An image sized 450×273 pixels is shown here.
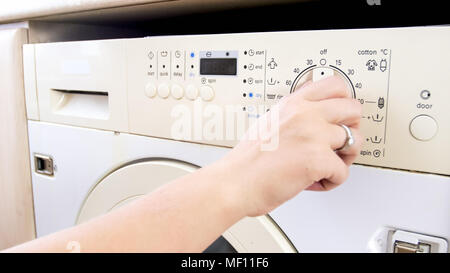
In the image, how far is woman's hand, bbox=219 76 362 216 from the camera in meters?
0.36

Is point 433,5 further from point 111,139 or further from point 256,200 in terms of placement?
point 111,139

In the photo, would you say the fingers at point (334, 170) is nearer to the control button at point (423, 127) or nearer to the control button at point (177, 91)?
the control button at point (423, 127)

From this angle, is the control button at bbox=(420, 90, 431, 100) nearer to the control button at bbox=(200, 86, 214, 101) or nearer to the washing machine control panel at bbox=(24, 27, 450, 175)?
the washing machine control panel at bbox=(24, 27, 450, 175)

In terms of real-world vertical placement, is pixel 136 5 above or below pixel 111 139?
above

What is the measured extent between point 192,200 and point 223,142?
0.17m

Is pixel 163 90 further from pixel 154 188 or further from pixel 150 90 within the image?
pixel 154 188

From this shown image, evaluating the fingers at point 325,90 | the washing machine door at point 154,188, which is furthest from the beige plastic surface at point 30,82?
the fingers at point 325,90

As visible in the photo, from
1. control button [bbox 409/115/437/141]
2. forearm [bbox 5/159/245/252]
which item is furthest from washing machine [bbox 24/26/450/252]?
forearm [bbox 5/159/245/252]

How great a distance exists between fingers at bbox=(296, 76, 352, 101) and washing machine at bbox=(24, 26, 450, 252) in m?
0.03

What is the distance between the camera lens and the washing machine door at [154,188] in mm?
483

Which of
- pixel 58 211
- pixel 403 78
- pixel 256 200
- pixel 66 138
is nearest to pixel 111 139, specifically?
pixel 66 138

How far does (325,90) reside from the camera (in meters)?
0.38

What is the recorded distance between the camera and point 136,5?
565mm

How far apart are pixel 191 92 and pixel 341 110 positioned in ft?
0.72
